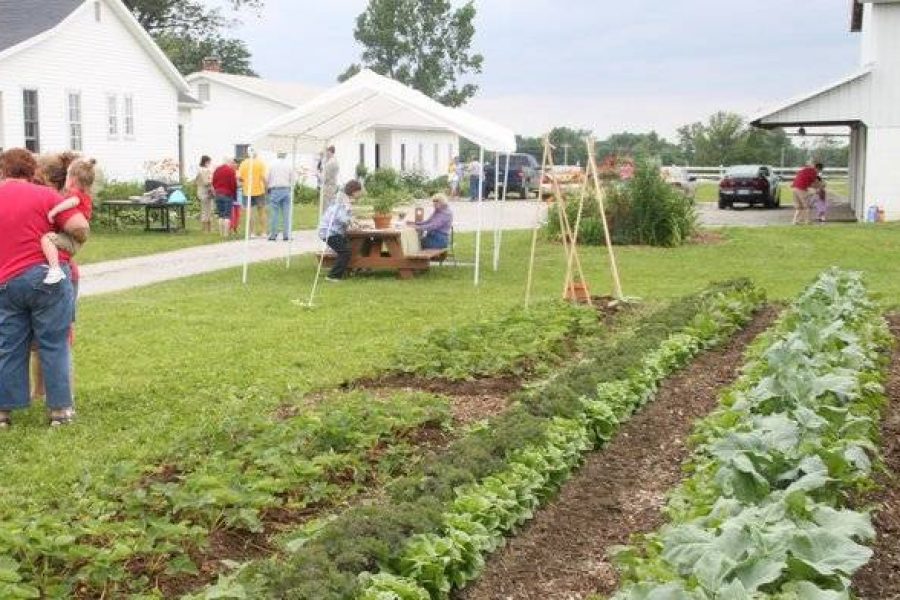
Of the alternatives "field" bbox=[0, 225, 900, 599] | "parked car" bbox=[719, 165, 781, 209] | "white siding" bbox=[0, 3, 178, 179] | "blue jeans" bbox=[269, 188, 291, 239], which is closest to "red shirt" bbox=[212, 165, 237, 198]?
"blue jeans" bbox=[269, 188, 291, 239]

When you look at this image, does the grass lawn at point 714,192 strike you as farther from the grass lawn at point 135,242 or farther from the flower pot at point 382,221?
the flower pot at point 382,221

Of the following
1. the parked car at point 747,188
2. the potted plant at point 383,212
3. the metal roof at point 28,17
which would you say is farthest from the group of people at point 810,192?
the metal roof at point 28,17

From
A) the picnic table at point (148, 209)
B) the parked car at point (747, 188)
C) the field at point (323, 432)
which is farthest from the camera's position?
the parked car at point (747, 188)

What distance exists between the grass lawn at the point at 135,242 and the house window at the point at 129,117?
540cm

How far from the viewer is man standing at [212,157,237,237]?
917 inches

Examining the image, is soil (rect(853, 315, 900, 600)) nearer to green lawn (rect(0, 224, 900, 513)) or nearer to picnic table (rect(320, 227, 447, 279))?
green lawn (rect(0, 224, 900, 513))

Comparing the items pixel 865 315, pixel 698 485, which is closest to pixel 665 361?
pixel 865 315

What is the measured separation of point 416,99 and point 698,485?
1059 centimetres

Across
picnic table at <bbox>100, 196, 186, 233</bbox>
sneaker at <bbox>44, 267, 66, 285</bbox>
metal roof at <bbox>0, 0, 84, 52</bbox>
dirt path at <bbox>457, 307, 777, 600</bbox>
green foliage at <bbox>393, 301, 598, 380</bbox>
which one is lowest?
dirt path at <bbox>457, 307, 777, 600</bbox>

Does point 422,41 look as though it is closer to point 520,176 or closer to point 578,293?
point 520,176

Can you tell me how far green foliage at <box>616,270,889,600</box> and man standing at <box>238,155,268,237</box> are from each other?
535 inches

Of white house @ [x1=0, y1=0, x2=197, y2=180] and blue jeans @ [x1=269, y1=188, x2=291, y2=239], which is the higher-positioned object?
white house @ [x1=0, y1=0, x2=197, y2=180]

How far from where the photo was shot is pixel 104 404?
27.6ft

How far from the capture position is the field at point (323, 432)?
4.80 metres
